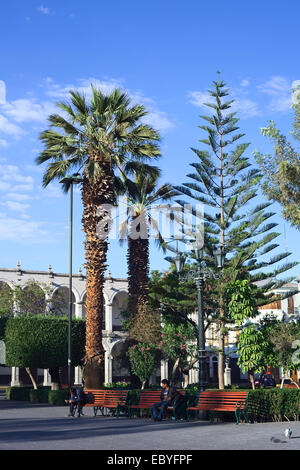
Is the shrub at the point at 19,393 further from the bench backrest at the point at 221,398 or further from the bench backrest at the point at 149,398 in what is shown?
the bench backrest at the point at 221,398

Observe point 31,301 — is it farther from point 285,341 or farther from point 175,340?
point 285,341

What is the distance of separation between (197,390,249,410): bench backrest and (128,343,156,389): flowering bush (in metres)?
12.0

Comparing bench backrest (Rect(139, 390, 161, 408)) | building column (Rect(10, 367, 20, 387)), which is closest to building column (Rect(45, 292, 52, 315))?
building column (Rect(10, 367, 20, 387))

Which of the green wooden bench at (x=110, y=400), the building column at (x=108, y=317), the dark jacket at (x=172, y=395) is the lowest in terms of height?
the green wooden bench at (x=110, y=400)

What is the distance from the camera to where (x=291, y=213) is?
74.5 feet

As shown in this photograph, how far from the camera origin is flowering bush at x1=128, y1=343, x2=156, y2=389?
27.7 meters

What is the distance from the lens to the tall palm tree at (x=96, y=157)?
25.0 metres

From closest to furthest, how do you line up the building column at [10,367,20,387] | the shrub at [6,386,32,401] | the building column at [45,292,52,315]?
the shrub at [6,386,32,401] < the building column at [45,292,52,315] < the building column at [10,367,20,387]

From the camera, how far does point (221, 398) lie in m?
15.4

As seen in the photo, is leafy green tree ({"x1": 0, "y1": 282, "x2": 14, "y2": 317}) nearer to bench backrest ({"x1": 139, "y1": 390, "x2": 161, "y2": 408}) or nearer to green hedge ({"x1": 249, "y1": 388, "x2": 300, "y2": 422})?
bench backrest ({"x1": 139, "y1": 390, "x2": 161, "y2": 408})

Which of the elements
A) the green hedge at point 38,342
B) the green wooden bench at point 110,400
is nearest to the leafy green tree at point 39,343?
the green hedge at point 38,342

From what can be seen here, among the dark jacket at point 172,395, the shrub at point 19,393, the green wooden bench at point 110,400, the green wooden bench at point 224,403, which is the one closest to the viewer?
the green wooden bench at point 224,403

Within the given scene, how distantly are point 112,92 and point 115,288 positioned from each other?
34916 mm

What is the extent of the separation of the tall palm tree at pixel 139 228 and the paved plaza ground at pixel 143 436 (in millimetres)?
11871
